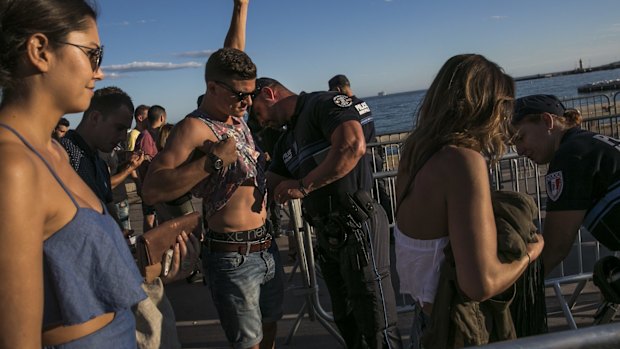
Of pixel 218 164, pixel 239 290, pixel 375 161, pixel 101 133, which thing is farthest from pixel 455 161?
pixel 375 161

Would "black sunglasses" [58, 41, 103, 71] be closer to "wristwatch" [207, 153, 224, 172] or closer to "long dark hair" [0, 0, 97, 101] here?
"long dark hair" [0, 0, 97, 101]

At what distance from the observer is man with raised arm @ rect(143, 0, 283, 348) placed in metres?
2.95

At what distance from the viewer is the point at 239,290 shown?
9.89 feet

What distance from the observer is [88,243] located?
1.42m

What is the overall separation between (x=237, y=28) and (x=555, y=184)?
90.5 inches

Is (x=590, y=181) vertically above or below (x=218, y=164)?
below

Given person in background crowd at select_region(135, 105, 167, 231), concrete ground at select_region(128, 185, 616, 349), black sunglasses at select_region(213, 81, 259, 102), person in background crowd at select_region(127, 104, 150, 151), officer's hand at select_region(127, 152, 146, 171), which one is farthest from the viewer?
person in background crowd at select_region(127, 104, 150, 151)

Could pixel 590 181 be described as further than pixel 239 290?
No

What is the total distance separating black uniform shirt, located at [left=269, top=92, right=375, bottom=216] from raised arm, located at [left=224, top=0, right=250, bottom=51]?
0.56 meters

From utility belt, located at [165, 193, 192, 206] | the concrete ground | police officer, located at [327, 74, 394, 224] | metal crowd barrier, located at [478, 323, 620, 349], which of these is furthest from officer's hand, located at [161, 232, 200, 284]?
police officer, located at [327, 74, 394, 224]

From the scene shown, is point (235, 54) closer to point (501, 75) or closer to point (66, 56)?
point (501, 75)

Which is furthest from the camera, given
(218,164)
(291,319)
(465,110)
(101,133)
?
(291,319)

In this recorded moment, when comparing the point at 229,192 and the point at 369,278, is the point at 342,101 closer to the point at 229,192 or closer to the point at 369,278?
the point at 229,192

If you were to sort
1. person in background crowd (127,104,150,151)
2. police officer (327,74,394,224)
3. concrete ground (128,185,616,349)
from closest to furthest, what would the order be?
1. concrete ground (128,185,616,349)
2. police officer (327,74,394,224)
3. person in background crowd (127,104,150,151)
